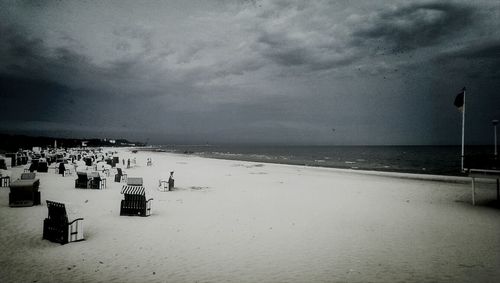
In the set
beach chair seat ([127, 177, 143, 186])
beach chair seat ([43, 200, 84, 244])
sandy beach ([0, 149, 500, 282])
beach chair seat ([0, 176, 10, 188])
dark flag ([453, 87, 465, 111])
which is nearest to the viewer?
sandy beach ([0, 149, 500, 282])

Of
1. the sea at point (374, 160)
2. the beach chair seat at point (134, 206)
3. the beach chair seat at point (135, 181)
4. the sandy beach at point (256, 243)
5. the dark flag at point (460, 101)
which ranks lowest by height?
the sea at point (374, 160)

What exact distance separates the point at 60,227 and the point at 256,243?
5.38 meters

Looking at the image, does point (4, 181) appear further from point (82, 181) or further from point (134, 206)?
point (134, 206)

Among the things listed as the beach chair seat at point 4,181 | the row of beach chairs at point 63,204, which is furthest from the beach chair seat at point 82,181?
the beach chair seat at point 4,181

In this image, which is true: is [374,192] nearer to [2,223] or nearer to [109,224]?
[109,224]

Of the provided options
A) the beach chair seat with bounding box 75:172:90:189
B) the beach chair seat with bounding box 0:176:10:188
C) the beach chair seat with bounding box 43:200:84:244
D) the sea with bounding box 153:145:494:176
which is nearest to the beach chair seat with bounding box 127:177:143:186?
the beach chair seat with bounding box 75:172:90:189

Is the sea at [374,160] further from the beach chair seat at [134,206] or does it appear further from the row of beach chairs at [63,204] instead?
Result: the row of beach chairs at [63,204]

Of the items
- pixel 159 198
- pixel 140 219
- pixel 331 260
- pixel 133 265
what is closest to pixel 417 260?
pixel 331 260

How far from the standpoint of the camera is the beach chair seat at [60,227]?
8258 millimetres

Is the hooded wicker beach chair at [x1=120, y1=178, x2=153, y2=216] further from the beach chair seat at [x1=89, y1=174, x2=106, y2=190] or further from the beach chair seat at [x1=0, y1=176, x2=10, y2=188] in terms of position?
the beach chair seat at [x1=0, y1=176, x2=10, y2=188]

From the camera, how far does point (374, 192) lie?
65.9ft

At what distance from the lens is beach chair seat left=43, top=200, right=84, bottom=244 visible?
826 cm

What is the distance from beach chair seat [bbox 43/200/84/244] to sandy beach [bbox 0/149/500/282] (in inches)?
8.3

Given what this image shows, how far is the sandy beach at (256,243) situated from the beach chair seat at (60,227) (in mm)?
211
